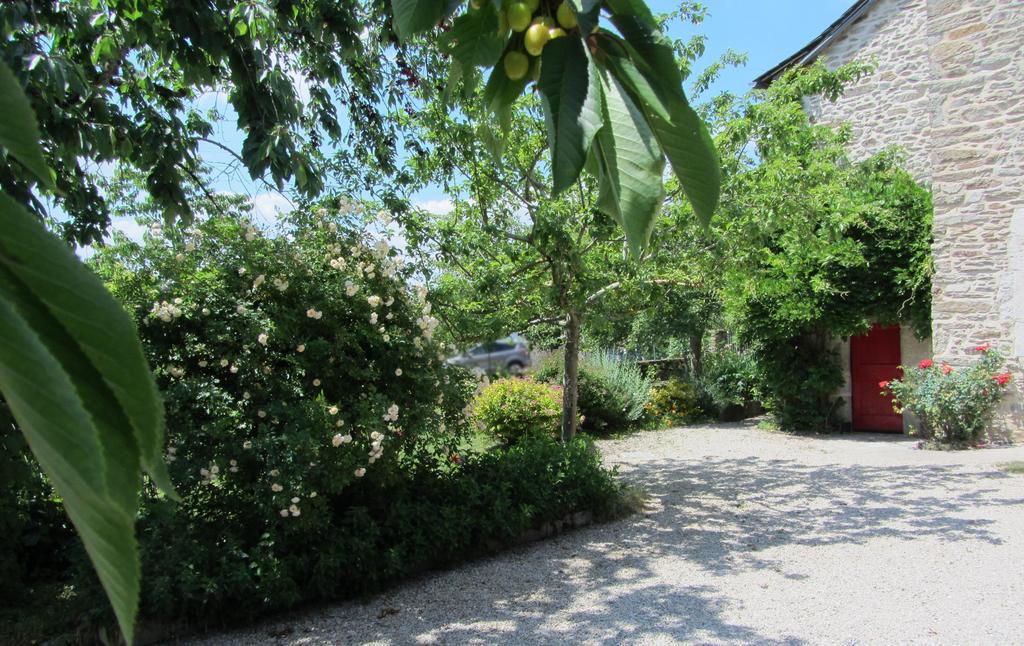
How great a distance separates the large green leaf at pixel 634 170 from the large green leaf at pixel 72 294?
1.51 ft

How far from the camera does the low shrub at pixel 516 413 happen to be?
1055 centimetres

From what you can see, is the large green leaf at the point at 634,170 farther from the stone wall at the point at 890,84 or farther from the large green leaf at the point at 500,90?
the stone wall at the point at 890,84

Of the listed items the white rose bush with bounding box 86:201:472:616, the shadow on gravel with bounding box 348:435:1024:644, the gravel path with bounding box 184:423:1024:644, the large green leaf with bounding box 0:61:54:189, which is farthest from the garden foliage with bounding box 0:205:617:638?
the large green leaf with bounding box 0:61:54:189

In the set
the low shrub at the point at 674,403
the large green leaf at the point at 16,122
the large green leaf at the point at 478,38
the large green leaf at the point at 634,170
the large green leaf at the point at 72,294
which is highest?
the large green leaf at the point at 478,38

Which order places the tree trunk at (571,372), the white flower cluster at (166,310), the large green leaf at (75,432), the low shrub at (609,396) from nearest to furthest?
the large green leaf at (75,432) → the white flower cluster at (166,310) → the tree trunk at (571,372) → the low shrub at (609,396)

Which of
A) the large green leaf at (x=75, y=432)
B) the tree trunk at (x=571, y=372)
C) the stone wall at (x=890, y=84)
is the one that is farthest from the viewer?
the stone wall at (x=890, y=84)

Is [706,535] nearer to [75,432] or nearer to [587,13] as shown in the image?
[587,13]

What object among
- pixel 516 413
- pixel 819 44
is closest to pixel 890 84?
pixel 819 44

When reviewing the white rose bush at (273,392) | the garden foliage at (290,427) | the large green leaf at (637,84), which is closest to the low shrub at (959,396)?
the garden foliage at (290,427)

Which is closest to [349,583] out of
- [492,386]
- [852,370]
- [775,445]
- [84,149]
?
[84,149]

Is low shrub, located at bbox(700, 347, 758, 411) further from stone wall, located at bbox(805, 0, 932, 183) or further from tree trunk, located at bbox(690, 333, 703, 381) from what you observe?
stone wall, located at bbox(805, 0, 932, 183)

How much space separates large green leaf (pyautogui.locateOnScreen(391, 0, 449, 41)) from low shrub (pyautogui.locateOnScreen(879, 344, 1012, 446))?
9.66 m

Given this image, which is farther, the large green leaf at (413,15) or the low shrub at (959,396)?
the low shrub at (959,396)

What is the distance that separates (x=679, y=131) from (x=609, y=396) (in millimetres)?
11637
